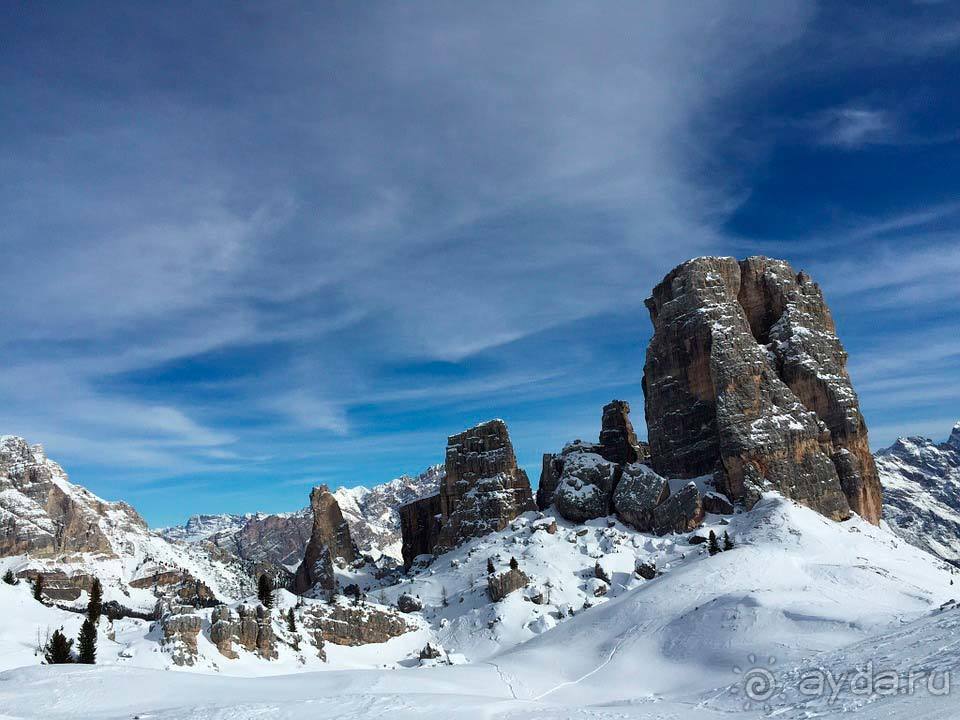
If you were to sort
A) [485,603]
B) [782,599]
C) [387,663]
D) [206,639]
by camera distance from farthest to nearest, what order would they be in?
[485,603], [387,663], [206,639], [782,599]

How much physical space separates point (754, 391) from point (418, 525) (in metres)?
70.9

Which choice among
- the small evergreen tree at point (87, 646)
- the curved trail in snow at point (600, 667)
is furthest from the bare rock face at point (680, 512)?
the small evergreen tree at point (87, 646)

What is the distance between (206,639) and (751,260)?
345 feet

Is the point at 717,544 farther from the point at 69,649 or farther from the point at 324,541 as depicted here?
the point at 324,541

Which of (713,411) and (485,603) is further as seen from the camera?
(713,411)

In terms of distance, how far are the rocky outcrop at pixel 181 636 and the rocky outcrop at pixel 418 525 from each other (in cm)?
6963

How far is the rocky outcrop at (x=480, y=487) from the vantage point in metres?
116

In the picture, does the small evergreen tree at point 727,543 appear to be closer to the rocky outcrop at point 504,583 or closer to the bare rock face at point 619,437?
the rocky outcrop at point 504,583

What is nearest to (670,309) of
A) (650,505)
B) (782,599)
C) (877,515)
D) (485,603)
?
(650,505)

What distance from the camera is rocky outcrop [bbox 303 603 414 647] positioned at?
79.8m

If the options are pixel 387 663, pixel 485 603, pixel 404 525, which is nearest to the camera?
pixel 387 663

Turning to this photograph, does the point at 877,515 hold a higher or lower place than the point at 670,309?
lower

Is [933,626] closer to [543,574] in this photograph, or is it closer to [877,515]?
[543,574]

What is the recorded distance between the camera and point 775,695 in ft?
97.0
